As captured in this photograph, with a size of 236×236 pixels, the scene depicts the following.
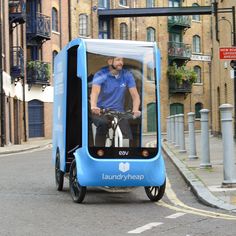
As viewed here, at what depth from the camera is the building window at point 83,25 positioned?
164 feet

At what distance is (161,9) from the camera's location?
159 feet

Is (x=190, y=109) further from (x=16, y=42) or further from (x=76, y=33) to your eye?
(x=16, y=42)

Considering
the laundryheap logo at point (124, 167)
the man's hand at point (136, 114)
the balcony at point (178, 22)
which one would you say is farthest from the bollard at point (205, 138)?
the balcony at point (178, 22)

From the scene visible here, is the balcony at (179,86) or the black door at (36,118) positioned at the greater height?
the balcony at (179,86)

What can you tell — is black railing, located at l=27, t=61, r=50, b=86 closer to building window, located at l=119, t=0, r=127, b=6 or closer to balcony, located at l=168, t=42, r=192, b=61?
building window, located at l=119, t=0, r=127, b=6

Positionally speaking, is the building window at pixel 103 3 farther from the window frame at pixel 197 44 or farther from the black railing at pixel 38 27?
the black railing at pixel 38 27

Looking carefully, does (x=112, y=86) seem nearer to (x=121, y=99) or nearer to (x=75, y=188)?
(x=121, y=99)

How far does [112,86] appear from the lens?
9922mm

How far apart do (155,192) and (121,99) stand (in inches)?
68.8

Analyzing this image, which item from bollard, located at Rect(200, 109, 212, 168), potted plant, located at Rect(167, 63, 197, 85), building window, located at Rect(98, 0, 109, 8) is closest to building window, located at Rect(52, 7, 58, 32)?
building window, located at Rect(98, 0, 109, 8)

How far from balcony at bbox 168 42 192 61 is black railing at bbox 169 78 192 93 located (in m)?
2.20

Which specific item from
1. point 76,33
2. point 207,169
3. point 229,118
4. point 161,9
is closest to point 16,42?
point 76,33

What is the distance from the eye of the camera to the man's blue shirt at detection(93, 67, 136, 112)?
9820 mm

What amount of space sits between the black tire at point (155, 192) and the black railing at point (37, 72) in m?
30.0
